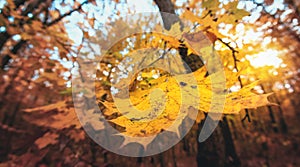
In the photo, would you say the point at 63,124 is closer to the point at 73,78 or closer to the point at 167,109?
the point at 73,78

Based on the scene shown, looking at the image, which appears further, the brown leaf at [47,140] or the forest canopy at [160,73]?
the brown leaf at [47,140]

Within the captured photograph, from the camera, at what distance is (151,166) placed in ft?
12.4

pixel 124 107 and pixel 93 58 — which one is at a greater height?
pixel 93 58

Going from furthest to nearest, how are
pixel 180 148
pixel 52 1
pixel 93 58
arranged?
pixel 180 148, pixel 52 1, pixel 93 58

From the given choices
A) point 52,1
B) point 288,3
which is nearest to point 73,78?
point 52,1

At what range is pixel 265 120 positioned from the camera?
760cm

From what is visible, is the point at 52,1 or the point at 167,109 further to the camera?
the point at 52,1

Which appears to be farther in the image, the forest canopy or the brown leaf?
the brown leaf

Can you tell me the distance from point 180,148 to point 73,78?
4115 millimetres

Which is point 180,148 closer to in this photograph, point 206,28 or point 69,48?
point 69,48

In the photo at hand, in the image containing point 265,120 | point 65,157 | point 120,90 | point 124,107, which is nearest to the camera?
point 124,107

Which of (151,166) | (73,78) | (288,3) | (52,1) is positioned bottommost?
(151,166)

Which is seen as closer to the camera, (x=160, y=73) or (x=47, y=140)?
(x=160, y=73)

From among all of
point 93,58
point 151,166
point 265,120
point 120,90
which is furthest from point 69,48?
point 265,120
